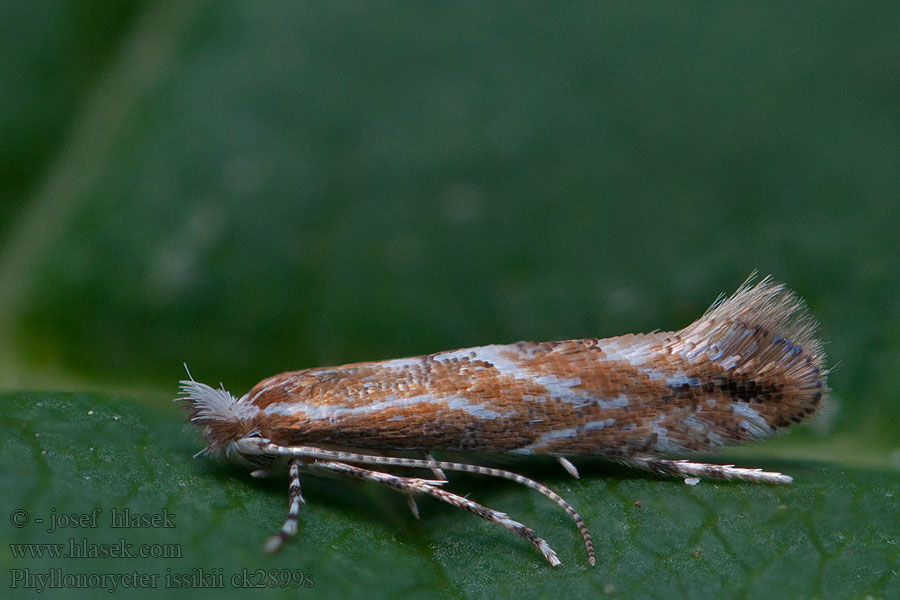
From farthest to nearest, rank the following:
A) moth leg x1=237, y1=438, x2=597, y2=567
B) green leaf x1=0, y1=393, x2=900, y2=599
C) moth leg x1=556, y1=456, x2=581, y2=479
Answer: moth leg x1=556, y1=456, x2=581, y2=479 → moth leg x1=237, y1=438, x2=597, y2=567 → green leaf x1=0, y1=393, x2=900, y2=599

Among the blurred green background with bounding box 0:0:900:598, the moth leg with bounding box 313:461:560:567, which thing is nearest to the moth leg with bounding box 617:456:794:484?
the blurred green background with bounding box 0:0:900:598

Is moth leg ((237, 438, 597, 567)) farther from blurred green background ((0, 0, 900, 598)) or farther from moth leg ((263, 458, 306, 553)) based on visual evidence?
blurred green background ((0, 0, 900, 598))

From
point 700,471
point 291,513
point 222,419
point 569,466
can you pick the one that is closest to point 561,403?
point 569,466

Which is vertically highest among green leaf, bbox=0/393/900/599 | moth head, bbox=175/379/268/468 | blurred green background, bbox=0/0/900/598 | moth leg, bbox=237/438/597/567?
blurred green background, bbox=0/0/900/598

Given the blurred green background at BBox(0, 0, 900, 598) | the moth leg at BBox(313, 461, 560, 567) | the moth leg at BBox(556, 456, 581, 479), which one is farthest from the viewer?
the blurred green background at BBox(0, 0, 900, 598)

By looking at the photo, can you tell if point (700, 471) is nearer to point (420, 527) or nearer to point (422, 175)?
point (420, 527)

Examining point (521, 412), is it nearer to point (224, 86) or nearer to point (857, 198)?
point (857, 198)

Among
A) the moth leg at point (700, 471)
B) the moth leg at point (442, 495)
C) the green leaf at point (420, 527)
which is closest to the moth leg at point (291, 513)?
the green leaf at point (420, 527)
